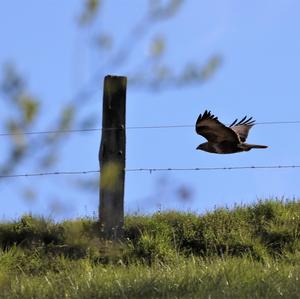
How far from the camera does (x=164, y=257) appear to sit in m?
8.16

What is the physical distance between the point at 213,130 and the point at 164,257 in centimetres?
247

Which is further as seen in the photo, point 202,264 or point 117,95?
point 117,95

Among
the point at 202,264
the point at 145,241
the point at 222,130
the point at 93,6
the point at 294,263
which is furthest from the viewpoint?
the point at 145,241

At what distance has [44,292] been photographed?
6.22 meters

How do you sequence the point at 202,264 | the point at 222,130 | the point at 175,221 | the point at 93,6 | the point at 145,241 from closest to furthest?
the point at 93,6, the point at 222,130, the point at 202,264, the point at 145,241, the point at 175,221

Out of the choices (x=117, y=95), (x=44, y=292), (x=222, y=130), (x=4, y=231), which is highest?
(x=117, y=95)

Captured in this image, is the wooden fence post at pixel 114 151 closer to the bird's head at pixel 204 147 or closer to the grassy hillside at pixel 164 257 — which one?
the grassy hillside at pixel 164 257

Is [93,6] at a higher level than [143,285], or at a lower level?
higher

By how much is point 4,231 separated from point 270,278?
11.8 feet

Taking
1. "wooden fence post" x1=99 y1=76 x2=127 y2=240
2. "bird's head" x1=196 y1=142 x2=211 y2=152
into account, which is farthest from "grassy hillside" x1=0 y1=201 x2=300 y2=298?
"bird's head" x1=196 y1=142 x2=211 y2=152

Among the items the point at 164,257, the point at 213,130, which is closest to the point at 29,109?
the point at 213,130

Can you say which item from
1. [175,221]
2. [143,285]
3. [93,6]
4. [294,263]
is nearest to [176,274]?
[143,285]

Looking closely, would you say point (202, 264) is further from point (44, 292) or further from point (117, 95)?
point (117, 95)

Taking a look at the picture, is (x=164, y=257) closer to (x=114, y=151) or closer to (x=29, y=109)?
(x=114, y=151)
